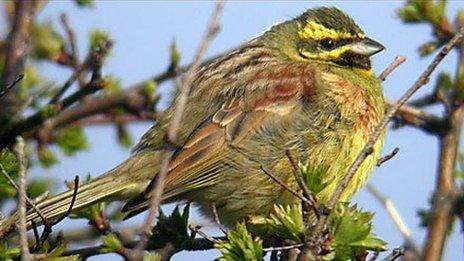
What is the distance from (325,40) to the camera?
19.0 feet

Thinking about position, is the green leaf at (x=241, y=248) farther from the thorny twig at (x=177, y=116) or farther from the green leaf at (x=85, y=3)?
the green leaf at (x=85, y=3)

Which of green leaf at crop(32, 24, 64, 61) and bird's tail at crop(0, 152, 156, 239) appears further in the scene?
green leaf at crop(32, 24, 64, 61)

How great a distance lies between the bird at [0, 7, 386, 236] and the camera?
498 cm

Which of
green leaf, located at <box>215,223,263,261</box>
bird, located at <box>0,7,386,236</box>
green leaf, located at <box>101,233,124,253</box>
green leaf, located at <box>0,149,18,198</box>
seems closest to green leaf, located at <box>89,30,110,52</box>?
bird, located at <box>0,7,386,236</box>

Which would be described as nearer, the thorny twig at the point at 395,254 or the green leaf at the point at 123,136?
the thorny twig at the point at 395,254

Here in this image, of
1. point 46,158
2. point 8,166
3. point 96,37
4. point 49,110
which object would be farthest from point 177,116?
point 96,37

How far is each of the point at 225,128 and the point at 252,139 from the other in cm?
15

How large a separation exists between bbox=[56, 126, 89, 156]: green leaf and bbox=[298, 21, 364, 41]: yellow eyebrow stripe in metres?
1.86

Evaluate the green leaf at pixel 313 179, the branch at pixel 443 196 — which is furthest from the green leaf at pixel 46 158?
the branch at pixel 443 196

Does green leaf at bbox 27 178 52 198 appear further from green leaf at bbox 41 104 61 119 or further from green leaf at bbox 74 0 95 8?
green leaf at bbox 74 0 95 8

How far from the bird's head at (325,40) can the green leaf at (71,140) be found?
5.80 ft

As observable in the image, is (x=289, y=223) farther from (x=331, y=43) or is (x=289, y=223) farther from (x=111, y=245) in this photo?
(x=331, y=43)

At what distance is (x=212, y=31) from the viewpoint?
107 inches

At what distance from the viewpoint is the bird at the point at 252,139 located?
4.98m
